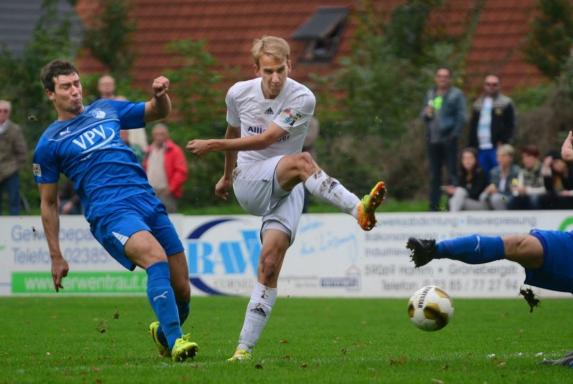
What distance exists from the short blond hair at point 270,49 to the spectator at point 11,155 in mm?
11646

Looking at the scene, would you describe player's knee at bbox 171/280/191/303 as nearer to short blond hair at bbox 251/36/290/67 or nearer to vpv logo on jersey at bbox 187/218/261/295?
short blond hair at bbox 251/36/290/67

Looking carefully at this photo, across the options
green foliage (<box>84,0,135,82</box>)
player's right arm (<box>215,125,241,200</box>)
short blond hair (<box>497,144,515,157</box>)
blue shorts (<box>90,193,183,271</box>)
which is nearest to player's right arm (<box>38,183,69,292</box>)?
blue shorts (<box>90,193,183,271</box>)

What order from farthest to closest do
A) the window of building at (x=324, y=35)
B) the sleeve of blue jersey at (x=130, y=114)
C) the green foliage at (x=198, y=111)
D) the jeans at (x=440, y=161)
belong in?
1. the window of building at (x=324, y=35)
2. the green foliage at (x=198, y=111)
3. the jeans at (x=440, y=161)
4. the sleeve of blue jersey at (x=130, y=114)

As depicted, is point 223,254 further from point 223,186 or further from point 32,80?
point 223,186

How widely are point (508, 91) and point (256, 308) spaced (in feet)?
65.9

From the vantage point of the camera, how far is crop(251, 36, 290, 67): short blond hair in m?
9.90

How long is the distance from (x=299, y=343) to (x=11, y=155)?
10013 millimetres

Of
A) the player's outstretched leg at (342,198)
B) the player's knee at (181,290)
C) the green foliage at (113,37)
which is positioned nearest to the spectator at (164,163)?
the green foliage at (113,37)

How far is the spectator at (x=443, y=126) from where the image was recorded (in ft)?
66.6

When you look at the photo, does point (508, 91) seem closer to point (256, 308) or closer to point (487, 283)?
point (487, 283)

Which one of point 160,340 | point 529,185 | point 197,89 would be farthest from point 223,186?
point 197,89

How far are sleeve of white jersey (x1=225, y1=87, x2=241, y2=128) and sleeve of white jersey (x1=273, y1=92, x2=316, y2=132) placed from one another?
18.9 inches

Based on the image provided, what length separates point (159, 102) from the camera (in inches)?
401

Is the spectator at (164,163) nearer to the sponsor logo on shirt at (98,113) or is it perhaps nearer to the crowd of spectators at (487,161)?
the crowd of spectators at (487,161)
